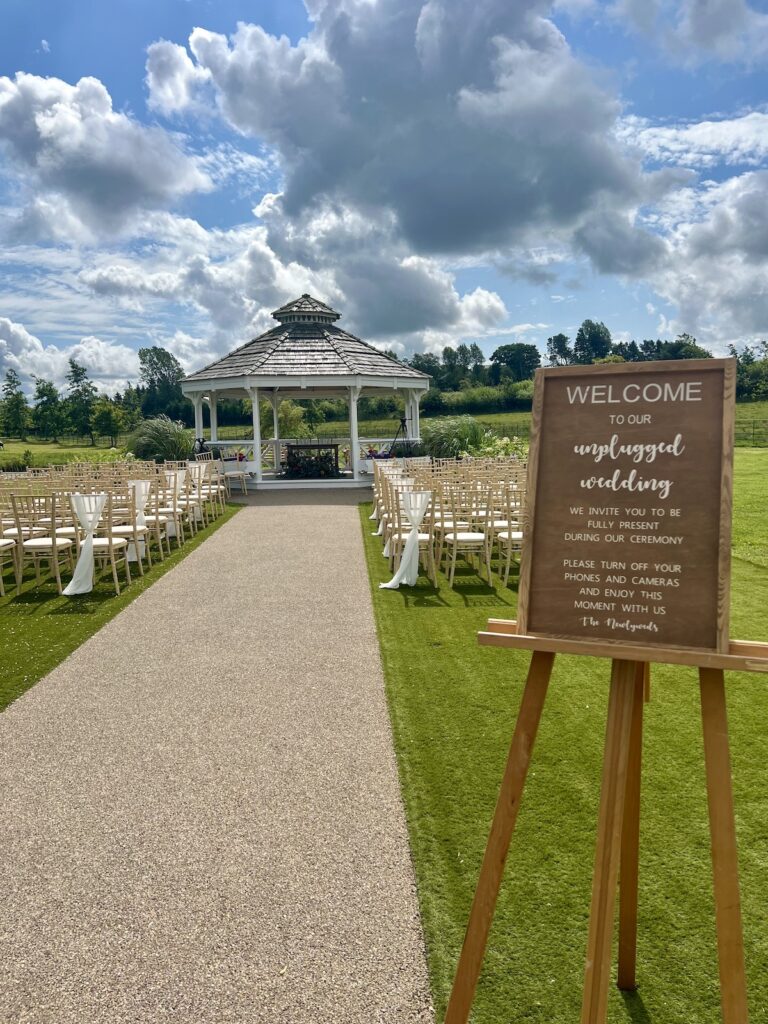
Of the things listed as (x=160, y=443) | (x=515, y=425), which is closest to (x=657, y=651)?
(x=160, y=443)

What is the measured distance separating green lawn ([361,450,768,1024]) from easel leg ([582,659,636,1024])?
463mm

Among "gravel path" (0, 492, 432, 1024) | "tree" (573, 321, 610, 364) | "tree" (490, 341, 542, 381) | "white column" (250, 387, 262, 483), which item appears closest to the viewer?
"gravel path" (0, 492, 432, 1024)

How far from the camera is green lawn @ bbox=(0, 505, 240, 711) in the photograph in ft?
21.5

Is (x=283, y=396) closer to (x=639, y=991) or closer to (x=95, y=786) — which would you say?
(x=95, y=786)

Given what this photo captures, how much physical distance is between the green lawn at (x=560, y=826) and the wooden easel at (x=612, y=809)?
1.61 feet

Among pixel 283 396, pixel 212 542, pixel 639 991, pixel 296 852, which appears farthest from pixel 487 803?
pixel 283 396

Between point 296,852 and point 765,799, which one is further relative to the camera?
point 765,799

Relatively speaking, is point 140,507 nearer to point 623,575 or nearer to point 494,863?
point 494,863

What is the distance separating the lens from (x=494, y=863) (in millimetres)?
2426

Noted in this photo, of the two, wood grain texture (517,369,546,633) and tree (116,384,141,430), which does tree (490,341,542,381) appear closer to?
tree (116,384,141,430)

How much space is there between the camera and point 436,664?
21.3 ft

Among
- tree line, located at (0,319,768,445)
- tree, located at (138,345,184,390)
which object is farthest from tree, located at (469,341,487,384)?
tree, located at (138,345,184,390)

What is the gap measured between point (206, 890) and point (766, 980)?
92.1 inches

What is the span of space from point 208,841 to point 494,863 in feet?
6.34
